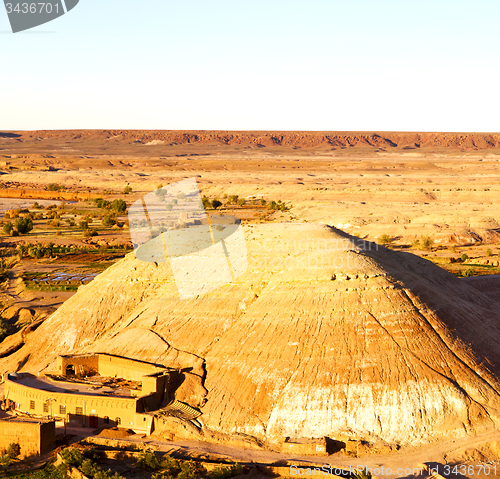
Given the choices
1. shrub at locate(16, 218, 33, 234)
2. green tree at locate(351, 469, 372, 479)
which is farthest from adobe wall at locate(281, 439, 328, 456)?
shrub at locate(16, 218, 33, 234)

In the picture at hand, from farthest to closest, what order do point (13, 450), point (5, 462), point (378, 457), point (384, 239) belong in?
1. point (384, 239)
2. point (13, 450)
3. point (5, 462)
4. point (378, 457)

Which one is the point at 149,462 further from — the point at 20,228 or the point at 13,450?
the point at 20,228

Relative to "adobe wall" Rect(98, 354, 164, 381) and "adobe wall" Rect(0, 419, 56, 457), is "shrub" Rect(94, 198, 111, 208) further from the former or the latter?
"adobe wall" Rect(0, 419, 56, 457)

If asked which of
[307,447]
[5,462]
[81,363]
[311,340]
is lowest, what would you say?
[5,462]

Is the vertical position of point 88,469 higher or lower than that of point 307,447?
lower

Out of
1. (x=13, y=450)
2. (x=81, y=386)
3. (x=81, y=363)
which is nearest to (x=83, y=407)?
(x=81, y=386)

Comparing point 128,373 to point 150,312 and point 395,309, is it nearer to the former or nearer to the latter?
point 150,312

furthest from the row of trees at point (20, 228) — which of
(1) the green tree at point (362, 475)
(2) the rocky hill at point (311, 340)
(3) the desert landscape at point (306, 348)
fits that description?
(1) the green tree at point (362, 475)
